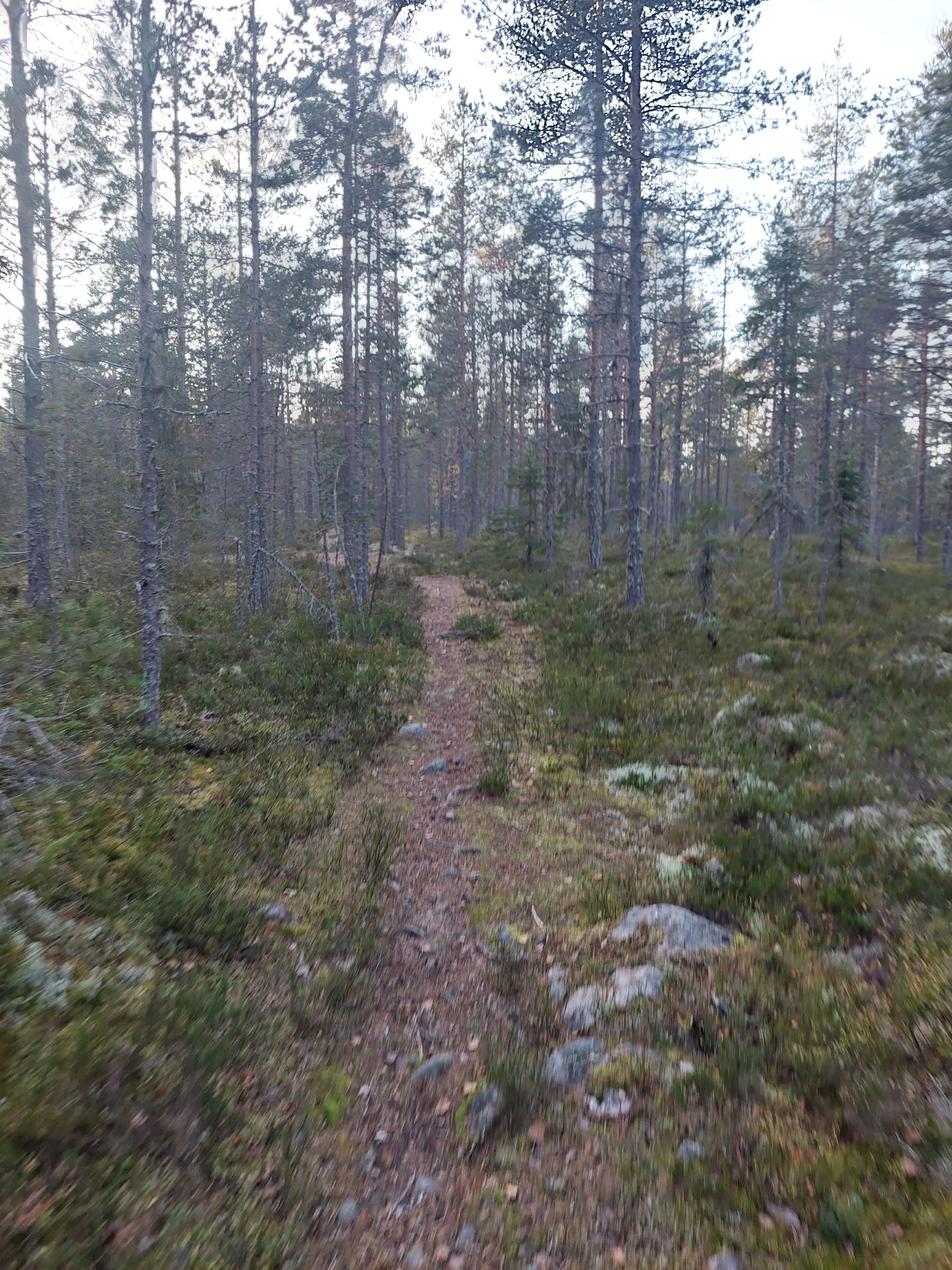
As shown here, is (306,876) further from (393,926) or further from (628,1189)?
(628,1189)

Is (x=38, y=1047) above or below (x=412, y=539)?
below

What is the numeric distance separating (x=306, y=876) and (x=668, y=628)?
31.6 feet

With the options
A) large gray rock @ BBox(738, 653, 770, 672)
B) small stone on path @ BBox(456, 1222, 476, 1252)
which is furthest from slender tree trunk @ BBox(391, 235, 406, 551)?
small stone on path @ BBox(456, 1222, 476, 1252)

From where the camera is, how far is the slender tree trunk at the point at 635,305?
1293cm

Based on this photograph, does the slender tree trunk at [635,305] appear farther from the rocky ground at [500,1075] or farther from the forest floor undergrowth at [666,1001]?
the rocky ground at [500,1075]

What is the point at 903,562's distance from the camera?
25.8 metres

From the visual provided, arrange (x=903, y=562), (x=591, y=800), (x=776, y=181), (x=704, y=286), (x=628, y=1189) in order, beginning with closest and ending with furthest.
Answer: (x=628, y=1189), (x=591, y=800), (x=776, y=181), (x=903, y=562), (x=704, y=286)

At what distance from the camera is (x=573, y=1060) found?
373 centimetres

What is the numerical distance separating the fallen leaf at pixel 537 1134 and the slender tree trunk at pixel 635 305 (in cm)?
1170

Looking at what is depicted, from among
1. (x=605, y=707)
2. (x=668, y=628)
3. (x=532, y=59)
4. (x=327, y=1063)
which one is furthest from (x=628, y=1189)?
(x=532, y=59)

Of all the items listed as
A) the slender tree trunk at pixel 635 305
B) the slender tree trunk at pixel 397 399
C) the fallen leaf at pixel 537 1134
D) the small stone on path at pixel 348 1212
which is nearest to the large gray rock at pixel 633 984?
the fallen leaf at pixel 537 1134

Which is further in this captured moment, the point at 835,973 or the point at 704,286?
the point at 704,286

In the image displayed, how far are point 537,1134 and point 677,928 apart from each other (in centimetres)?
188

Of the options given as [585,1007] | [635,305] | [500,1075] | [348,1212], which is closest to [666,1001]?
[585,1007]
